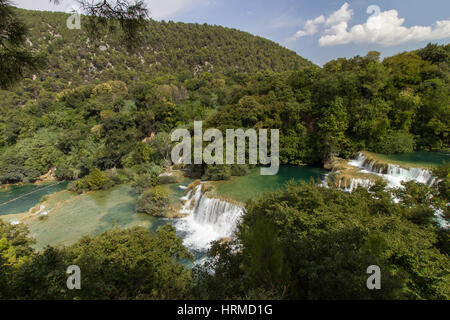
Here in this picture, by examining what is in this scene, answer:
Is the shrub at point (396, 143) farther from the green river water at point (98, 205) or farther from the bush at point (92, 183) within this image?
the bush at point (92, 183)

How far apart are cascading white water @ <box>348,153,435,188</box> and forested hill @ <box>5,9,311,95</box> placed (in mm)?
45429

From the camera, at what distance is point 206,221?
12547mm

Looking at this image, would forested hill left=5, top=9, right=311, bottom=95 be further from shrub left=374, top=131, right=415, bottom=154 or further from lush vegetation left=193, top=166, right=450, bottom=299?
lush vegetation left=193, top=166, right=450, bottom=299

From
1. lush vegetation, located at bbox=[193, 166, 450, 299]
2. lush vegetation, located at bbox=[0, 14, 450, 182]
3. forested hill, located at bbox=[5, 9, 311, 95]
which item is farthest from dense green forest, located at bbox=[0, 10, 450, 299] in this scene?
forested hill, located at bbox=[5, 9, 311, 95]

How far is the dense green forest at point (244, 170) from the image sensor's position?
11.7ft

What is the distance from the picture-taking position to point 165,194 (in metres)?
13.5

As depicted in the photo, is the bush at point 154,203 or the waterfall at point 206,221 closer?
the waterfall at point 206,221

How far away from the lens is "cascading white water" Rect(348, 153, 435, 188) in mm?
12480

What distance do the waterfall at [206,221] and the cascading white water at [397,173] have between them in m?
9.65

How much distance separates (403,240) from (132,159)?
78.4 feet

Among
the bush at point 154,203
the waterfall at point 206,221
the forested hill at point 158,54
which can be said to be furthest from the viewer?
the forested hill at point 158,54

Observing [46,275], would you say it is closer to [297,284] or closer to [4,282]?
[4,282]

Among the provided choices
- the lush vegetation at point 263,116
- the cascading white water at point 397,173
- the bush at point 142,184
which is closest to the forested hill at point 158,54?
the lush vegetation at point 263,116

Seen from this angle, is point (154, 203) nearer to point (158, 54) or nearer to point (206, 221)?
point (206, 221)
